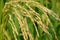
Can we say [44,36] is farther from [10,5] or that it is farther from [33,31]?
[10,5]

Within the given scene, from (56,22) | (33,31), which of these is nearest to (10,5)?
(33,31)

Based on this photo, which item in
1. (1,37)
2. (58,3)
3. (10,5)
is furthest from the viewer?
(58,3)

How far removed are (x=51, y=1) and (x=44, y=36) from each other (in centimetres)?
54

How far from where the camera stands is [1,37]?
1742mm

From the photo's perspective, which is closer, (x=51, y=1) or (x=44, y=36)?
(x=44, y=36)

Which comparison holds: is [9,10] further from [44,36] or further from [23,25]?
[44,36]

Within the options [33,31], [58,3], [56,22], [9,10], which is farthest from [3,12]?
[58,3]

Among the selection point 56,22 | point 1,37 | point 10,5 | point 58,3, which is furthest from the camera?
point 58,3

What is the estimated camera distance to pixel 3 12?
66.8 inches

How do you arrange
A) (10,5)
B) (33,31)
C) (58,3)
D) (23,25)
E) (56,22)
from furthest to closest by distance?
(58,3) < (56,22) < (33,31) < (10,5) < (23,25)

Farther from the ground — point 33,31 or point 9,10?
point 9,10

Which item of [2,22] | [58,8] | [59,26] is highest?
[2,22]

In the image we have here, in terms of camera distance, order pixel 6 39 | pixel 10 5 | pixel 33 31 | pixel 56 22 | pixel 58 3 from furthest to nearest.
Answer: pixel 58 3 < pixel 56 22 < pixel 33 31 < pixel 6 39 < pixel 10 5

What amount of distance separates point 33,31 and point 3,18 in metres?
0.71
